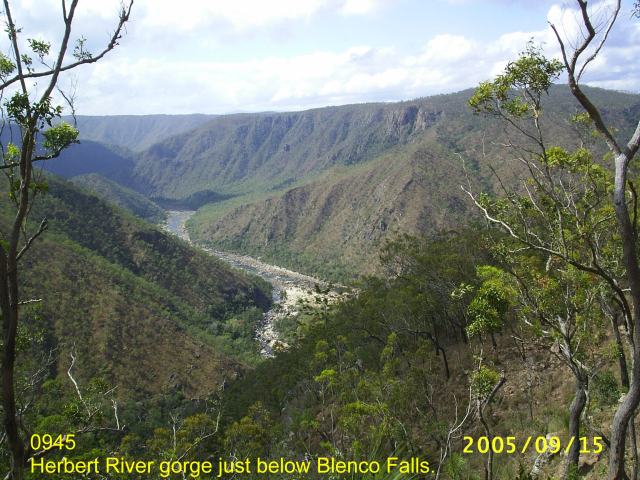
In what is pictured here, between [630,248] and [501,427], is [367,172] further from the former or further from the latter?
[630,248]

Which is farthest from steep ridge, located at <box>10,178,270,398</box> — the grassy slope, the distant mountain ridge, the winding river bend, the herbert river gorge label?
the distant mountain ridge

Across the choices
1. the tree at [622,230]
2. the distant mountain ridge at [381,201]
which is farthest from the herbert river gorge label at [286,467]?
the distant mountain ridge at [381,201]

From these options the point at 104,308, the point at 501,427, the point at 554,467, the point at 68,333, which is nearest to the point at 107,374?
the point at 68,333

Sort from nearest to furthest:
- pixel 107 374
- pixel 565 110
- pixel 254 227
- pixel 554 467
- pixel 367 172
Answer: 1. pixel 554 467
2. pixel 107 374
3. pixel 565 110
4. pixel 367 172
5. pixel 254 227

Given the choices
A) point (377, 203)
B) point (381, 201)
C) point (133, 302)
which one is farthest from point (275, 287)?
point (133, 302)

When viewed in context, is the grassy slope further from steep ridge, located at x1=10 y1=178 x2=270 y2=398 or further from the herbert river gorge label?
the herbert river gorge label

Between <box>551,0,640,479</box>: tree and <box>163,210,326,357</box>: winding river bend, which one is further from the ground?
<box>551,0,640,479</box>: tree

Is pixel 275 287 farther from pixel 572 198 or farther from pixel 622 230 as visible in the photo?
pixel 622 230
